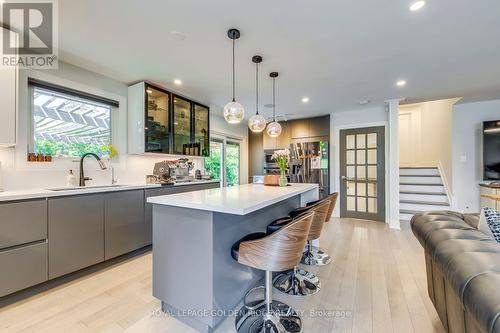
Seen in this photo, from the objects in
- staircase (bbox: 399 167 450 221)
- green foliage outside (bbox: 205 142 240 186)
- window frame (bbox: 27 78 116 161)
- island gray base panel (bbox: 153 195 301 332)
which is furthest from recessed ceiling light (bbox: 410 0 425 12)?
staircase (bbox: 399 167 450 221)

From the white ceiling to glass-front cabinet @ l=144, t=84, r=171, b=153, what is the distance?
0.27m

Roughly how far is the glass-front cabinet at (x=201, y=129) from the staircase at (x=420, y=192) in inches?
182

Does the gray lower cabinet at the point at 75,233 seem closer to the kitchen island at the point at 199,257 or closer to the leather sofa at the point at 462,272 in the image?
the kitchen island at the point at 199,257

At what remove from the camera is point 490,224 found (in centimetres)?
135

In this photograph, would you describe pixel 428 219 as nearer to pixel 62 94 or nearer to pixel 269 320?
pixel 269 320

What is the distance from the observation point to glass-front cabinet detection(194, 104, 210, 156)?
168 inches

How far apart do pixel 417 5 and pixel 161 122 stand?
3391 millimetres

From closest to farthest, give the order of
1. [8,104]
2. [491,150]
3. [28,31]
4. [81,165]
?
[8,104] < [28,31] < [81,165] < [491,150]

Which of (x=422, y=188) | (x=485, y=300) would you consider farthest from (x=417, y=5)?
(x=422, y=188)

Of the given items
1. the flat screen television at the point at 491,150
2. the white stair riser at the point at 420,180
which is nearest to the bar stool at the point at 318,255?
the flat screen television at the point at 491,150

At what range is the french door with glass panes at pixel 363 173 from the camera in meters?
4.77

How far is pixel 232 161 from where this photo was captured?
6047mm

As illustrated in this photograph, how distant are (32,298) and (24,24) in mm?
2553

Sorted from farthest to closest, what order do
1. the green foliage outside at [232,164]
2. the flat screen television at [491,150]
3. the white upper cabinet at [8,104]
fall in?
1. the green foliage outside at [232,164]
2. the flat screen television at [491,150]
3. the white upper cabinet at [8,104]
